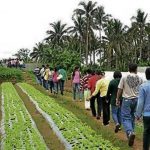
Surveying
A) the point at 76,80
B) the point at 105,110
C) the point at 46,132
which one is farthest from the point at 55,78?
the point at 46,132

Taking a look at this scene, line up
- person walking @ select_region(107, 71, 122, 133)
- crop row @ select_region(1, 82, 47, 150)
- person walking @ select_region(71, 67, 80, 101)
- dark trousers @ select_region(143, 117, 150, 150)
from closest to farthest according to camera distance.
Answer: dark trousers @ select_region(143, 117, 150, 150) < crop row @ select_region(1, 82, 47, 150) < person walking @ select_region(107, 71, 122, 133) < person walking @ select_region(71, 67, 80, 101)

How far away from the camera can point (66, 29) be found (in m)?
76.9

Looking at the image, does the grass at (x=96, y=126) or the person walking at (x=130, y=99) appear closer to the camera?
the person walking at (x=130, y=99)

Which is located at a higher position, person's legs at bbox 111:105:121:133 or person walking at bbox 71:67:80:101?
person walking at bbox 71:67:80:101

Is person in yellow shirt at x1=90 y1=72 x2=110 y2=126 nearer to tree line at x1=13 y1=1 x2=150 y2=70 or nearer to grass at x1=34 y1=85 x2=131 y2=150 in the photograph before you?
grass at x1=34 y1=85 x2=131 y2=150

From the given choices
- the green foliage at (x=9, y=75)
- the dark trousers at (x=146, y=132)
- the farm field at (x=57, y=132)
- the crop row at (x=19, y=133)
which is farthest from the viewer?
the green foliage at (x=9, y=75)

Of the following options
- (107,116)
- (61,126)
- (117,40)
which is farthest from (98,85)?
(117,40)

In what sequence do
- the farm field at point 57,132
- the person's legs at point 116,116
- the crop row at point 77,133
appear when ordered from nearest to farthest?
1. the crop row at point 77,133
2. the farm field at point 57,132
3. the person's legs at point 116,116

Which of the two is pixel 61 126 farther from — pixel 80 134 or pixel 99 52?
pixel 99 52

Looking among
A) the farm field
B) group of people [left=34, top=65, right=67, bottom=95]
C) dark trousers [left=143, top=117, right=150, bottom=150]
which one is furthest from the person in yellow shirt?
group of people [left=34, top=65, right=67, bottom=95]

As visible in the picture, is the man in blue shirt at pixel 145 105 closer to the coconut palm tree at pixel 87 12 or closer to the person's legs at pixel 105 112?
the person's legs at pixel 105 112

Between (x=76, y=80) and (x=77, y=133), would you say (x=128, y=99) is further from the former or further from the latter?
(x=76, y=80)

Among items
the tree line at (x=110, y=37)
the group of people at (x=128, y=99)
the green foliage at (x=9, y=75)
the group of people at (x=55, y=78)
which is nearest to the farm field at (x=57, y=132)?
the group of people at (x=128, y=99)

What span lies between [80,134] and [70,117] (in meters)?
Answer: 3.89
